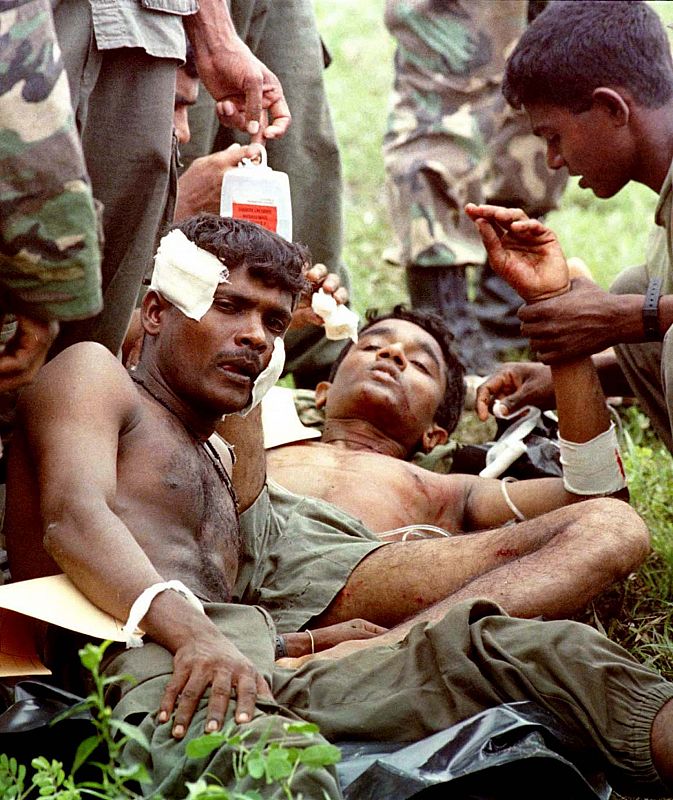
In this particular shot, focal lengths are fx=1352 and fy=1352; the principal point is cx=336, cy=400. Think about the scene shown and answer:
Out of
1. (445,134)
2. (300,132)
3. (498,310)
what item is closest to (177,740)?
(300,132)

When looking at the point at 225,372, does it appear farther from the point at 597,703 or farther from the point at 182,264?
the point at 597,703

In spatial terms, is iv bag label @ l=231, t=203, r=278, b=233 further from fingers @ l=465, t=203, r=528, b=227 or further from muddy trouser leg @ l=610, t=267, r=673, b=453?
muddy trouser leg @ l=610, t=267, r=673, b=453

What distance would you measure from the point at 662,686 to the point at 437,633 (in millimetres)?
481

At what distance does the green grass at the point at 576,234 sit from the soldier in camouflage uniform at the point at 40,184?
1950mm

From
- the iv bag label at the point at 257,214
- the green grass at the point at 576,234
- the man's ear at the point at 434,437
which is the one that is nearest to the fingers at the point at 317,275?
the iv bag label at the point at 257,214

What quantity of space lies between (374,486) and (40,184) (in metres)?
2.13

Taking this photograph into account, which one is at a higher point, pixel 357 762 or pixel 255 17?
pixel 255 17

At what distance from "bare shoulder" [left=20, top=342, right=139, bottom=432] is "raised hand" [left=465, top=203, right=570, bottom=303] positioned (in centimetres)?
133

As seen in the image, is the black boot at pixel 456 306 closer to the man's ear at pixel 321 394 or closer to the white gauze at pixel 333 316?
the man's ear at pixel 321 394

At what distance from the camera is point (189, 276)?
3.40m

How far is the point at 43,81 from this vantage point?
2578 mm

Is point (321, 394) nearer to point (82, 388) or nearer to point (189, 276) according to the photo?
point (189, 276)

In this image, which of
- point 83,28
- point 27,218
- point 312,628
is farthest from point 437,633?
point 83,28

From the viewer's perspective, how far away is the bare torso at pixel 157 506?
317 centimetres
